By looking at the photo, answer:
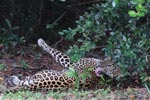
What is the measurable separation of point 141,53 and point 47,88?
1542mm

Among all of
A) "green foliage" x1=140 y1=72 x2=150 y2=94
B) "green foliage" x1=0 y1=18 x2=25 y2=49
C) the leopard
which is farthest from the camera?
"green foliage" x1=0 y1=18 x2=25 y2=49

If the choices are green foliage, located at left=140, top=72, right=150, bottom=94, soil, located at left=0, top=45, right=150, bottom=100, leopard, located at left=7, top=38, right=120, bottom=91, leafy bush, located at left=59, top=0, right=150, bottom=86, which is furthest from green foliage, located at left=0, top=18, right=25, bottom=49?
green foliage, located at left=140, top=72, right=150, bottom=94

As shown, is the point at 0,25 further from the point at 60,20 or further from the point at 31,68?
the point at 31,68

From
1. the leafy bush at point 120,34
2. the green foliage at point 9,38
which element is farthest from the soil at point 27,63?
the leafy bush at point 120,34

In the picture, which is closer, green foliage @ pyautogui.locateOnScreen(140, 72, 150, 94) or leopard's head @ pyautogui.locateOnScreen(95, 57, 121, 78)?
green foliage @ pyautogui.locateOnScreen(140, 72, 150, 94)

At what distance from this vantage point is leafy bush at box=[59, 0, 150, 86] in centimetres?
661

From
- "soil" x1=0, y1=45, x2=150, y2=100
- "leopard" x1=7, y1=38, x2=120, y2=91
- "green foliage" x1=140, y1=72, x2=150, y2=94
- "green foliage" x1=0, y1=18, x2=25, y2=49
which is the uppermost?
"green foliage" x1=0, y1=18, x2=25, y2=49

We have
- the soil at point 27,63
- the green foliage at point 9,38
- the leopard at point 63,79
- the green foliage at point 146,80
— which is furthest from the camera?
the green foliage at point 9,38

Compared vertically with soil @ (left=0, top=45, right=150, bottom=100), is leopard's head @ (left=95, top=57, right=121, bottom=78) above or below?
below

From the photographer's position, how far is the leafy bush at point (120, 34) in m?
6.61

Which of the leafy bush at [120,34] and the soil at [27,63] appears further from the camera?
the soil at [27,63]

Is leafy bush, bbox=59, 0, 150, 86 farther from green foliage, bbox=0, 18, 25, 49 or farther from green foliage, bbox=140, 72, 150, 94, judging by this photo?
green foliage, bbox=0, 18, 25, 49

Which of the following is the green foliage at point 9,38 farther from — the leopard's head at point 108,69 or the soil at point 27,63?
the leopard's head at point 108,69

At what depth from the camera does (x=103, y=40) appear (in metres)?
7.45
